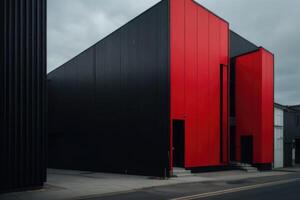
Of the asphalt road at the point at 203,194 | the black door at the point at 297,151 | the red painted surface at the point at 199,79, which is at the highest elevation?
the red painted surface at the point at 199,79

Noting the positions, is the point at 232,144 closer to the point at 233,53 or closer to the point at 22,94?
the point at 233,53

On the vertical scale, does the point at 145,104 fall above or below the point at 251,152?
above

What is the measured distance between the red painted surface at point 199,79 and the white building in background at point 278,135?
27.3ft

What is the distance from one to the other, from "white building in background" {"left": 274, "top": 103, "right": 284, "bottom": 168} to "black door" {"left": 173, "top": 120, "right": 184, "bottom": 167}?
12.4m

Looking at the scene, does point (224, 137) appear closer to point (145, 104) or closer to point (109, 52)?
point (145, 104)

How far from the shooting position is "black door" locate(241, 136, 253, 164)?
28.8m

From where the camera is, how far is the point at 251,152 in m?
28.8

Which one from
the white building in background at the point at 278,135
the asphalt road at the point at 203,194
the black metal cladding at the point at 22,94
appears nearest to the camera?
the asphalt road at the point at 203,194

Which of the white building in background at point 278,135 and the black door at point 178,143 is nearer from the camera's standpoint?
the black door at point 178,143

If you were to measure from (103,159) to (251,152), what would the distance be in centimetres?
1103

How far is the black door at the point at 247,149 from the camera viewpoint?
28833 millimetres

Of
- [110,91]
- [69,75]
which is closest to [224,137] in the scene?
[110,91]

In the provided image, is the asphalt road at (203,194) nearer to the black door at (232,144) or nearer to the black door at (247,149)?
the black door at (247,149)

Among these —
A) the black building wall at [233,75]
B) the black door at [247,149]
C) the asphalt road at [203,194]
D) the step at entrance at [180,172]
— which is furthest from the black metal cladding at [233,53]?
the asphalt road at [203,194]
